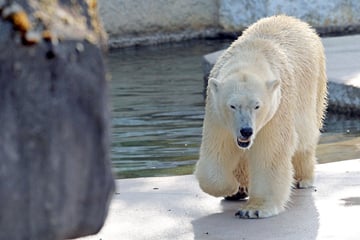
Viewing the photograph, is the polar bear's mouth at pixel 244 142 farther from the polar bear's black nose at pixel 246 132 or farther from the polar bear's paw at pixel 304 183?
the polar bear's paw at pixel 304 183

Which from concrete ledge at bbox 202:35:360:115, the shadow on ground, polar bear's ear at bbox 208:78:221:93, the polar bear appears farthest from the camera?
concrete ledge at bbox 202:35:360:115

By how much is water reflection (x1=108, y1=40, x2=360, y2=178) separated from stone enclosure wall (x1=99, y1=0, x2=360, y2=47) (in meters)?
0.34

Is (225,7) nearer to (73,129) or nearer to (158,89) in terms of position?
(158,89)

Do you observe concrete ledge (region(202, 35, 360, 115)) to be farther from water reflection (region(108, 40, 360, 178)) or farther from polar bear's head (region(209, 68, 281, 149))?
polar bear's head (region(209, 68, 281, 149))

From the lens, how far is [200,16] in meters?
15.9

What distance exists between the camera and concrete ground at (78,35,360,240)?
5035 mm

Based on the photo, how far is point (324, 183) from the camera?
623cm

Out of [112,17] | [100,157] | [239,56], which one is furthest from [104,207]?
[112,17]

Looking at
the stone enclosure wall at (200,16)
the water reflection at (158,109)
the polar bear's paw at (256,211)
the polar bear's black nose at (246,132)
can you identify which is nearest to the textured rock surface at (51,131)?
the polar bear's black nose at (246,132)

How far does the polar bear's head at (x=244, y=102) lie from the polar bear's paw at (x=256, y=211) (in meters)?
0.41

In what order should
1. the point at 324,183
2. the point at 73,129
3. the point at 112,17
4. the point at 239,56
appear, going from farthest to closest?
the point at 112,17 < the point at 324,183 < the point at 239,56 < the point at 73,129

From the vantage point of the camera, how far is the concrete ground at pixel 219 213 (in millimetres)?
5035

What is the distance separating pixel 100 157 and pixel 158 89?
31.5 ft

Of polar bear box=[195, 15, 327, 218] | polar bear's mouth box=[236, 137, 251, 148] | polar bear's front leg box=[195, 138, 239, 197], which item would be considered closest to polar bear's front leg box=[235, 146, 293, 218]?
polar bear box=[195, 15, 327, 218]
